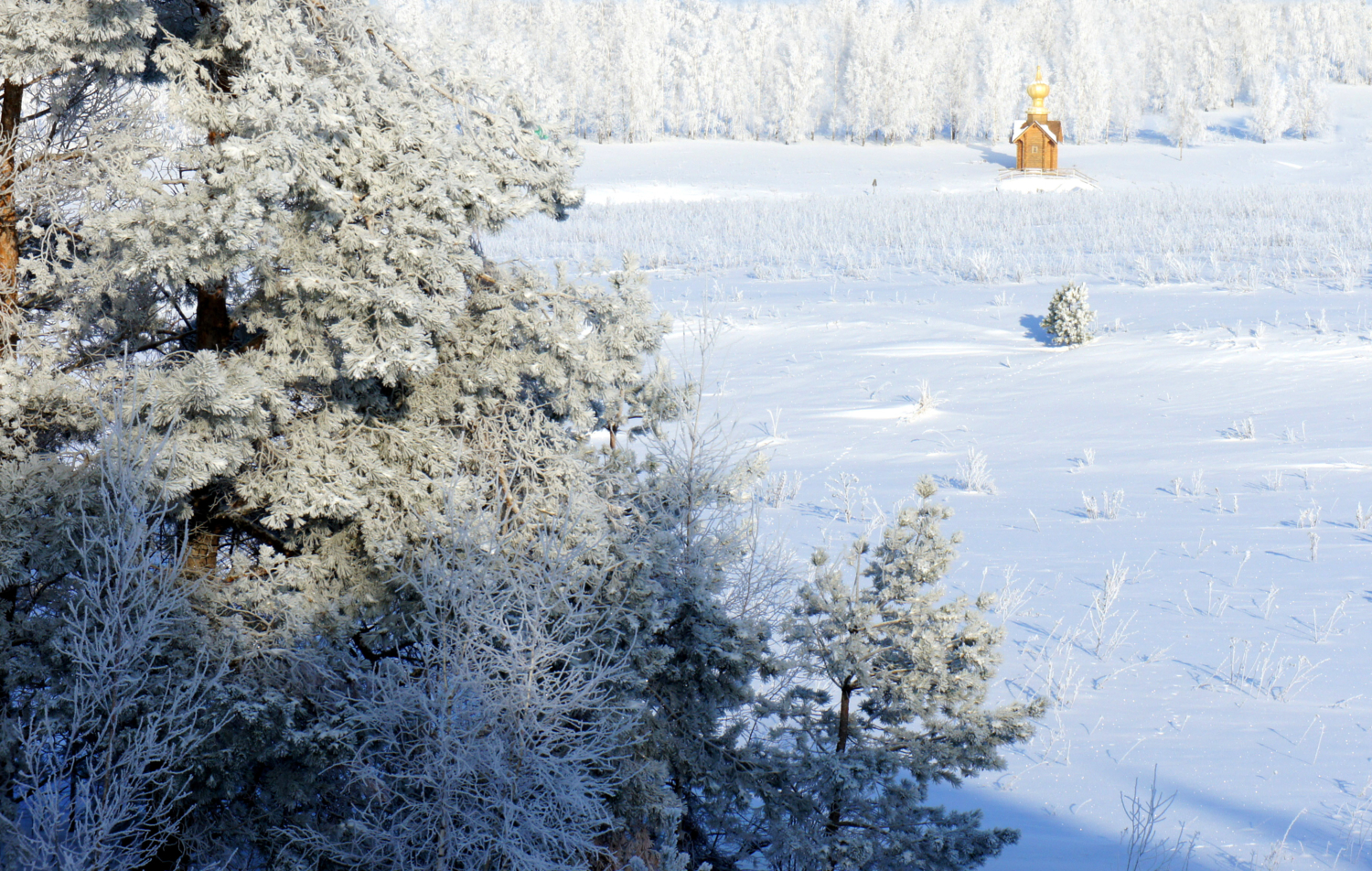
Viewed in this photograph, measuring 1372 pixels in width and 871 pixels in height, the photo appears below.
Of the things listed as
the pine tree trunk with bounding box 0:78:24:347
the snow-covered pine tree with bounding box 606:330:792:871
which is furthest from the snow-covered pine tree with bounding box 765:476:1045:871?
the pine tree trunk with bounding box 0:78:24:347

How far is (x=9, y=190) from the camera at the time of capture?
5.09 m

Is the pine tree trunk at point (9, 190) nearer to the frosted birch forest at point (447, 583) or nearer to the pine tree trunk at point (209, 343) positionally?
the frosted birch forest at point (447, 583)

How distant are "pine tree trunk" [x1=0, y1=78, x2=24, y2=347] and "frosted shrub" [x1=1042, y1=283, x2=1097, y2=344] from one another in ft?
41.2

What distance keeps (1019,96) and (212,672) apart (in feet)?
281

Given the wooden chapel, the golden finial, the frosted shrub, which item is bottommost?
the frosted shrub

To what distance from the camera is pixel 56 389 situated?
4.62 metres

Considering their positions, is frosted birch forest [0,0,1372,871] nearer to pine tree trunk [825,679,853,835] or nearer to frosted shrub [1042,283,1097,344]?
pine tree trunk [825,679,853,835]

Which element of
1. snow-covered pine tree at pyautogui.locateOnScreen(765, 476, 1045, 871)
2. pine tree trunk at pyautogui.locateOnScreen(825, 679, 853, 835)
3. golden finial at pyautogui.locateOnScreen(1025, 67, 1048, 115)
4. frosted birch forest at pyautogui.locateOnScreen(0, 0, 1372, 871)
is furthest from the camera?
golden finial at pyautogui.locateOnScreen(1025, 67, 1048, 115)

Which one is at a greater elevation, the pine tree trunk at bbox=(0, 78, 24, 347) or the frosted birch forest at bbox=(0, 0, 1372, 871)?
the pine tree trunk at bbox=(0, 78, 24, 347)

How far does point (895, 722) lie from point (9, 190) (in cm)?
503

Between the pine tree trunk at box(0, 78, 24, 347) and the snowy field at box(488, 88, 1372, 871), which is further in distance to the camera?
the snowy field at box(488, 88, 1372, 871)

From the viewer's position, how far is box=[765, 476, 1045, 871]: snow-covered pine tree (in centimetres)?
496

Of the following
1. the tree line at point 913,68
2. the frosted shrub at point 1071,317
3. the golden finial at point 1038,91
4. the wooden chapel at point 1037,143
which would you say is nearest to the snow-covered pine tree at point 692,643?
the frosted shrub at point 1071,317

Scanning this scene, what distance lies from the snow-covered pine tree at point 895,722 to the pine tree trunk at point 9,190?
13.4 ft
